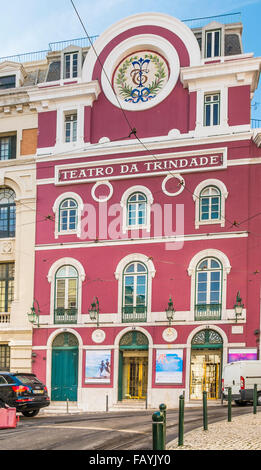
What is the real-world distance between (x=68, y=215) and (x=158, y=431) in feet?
84.2

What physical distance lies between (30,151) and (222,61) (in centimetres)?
1094

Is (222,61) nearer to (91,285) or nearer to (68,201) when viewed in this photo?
(68,201)

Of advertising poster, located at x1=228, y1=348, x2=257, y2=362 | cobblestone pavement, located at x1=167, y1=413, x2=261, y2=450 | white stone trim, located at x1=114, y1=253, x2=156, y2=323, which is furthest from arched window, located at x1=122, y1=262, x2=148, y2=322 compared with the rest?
cobblestone pavement, located at x1=167, y1=413, x2=261, y2=450

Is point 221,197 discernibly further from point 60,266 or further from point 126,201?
point 60,266

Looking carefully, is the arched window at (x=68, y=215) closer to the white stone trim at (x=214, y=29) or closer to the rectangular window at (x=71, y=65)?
the rectangular window at (x=71, y=65)

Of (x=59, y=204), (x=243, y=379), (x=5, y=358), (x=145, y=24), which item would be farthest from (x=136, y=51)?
(x=243, y=379)

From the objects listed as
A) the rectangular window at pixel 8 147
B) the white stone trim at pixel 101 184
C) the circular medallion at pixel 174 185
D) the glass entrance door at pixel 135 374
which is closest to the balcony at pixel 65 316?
the glass entrance door at pixel 135 374

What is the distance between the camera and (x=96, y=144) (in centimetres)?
3438

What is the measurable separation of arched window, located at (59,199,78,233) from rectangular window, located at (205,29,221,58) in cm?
996

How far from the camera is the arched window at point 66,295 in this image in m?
33.8

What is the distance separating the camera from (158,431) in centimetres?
949

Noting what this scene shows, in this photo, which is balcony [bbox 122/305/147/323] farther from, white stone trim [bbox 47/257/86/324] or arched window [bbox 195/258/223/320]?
arched window [bbox 195/258/223/320]

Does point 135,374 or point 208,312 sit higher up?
point 208,312

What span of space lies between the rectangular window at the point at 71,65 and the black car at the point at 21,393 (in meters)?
18.7
